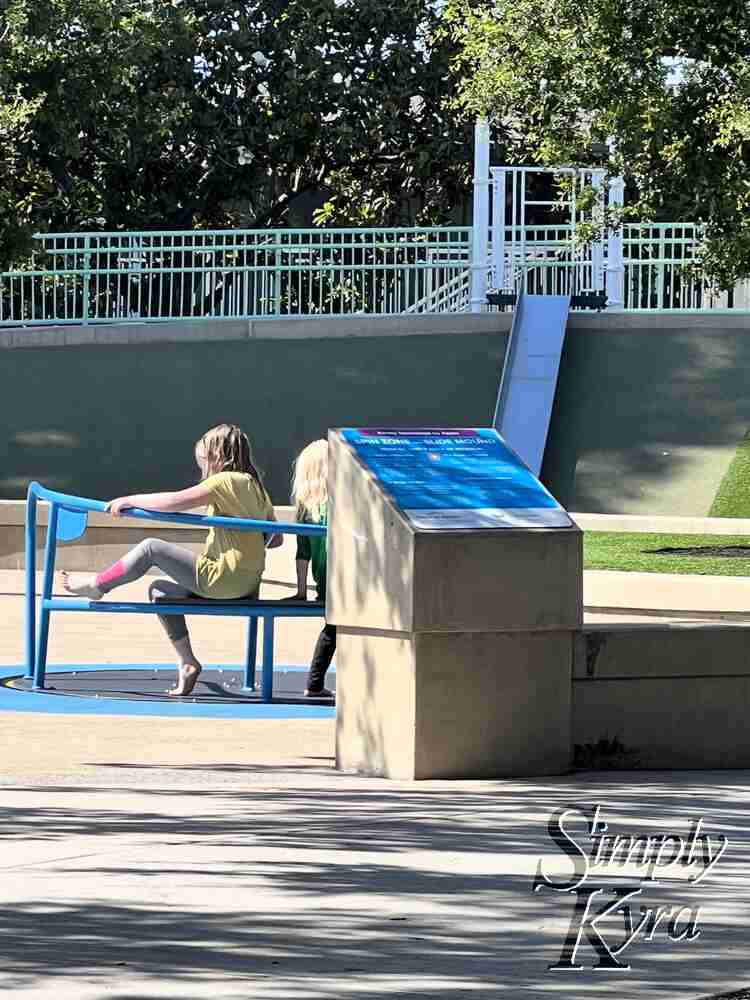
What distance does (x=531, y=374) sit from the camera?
2505cm

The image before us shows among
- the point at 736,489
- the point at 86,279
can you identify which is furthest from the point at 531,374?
the point at 86,279

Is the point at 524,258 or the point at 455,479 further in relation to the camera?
the point at 524,258

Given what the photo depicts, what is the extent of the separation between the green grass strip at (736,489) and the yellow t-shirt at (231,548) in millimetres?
13083

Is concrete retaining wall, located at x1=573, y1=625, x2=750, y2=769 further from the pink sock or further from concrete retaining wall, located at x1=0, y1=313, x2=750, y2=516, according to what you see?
concrete retaining wall, located at x1=0, y1=313, x2=750, y2=516

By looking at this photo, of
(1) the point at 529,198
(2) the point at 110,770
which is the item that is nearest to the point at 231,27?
(1) the point at 529,198

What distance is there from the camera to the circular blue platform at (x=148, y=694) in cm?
1077

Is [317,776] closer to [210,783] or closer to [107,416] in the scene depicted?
[210,783]

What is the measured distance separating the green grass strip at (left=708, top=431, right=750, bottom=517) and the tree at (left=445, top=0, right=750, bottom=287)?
3.69 m

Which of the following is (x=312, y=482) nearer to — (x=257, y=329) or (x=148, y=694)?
(x=148, y=694)

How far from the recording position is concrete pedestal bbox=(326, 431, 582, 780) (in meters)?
8.40

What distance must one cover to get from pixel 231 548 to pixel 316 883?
5055mm

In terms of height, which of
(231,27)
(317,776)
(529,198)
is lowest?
(317,776)

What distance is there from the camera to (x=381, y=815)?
7410 mm

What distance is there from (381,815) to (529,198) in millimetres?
29410
